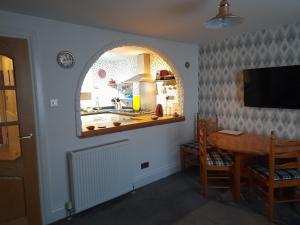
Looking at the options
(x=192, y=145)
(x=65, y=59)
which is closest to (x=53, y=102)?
(x=65, y=59)

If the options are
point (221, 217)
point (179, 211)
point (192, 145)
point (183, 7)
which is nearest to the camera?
point (183, 7)

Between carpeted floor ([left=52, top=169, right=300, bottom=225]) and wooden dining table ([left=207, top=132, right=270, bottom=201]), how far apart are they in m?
0.25

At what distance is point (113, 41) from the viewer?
2863mm

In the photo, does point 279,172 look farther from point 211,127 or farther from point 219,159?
point 211,127

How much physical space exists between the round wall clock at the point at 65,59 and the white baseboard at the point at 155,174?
1.80m

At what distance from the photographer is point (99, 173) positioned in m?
2.68

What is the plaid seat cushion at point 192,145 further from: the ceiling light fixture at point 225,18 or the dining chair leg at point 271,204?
the ceiling light fixture at point 225,18

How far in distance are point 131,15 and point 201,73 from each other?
2.06 m

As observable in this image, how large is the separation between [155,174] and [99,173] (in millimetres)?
1077

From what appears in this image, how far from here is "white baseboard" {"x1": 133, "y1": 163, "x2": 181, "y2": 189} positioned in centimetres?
324

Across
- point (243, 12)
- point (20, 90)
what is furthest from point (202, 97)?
point (20, 90)

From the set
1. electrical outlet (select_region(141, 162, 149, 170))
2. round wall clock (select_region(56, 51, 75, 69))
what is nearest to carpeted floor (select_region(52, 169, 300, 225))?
electrical outlet (select_region(141, 162, 149, 170))

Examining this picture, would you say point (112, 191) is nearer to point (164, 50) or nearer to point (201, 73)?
point (164, 50)

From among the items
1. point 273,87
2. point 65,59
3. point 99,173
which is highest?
point 65,59
